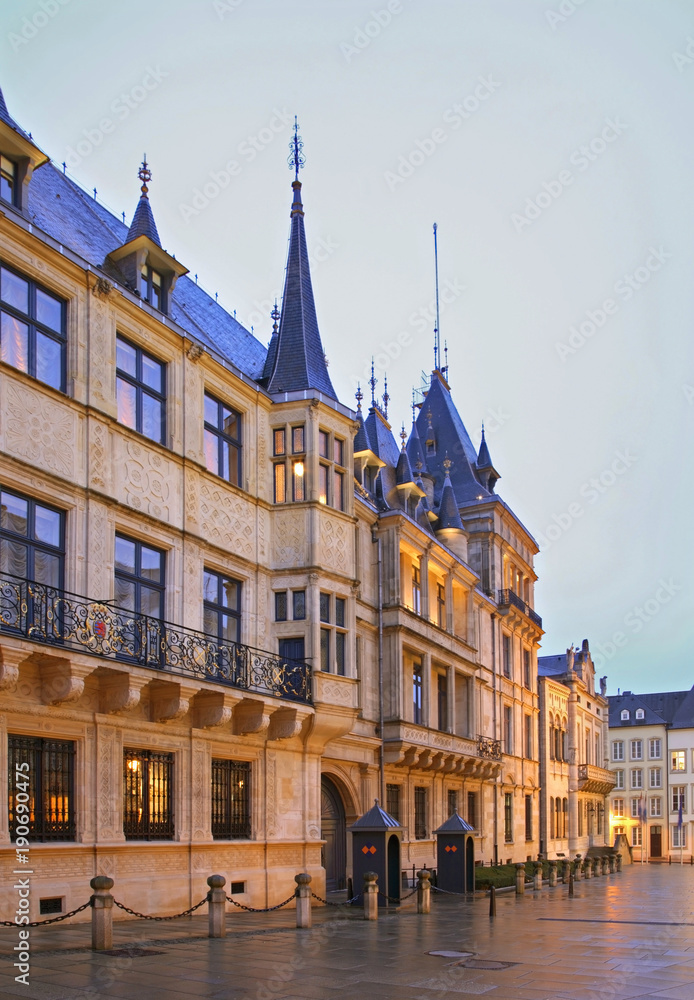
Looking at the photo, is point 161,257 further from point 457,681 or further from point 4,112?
point 457,681

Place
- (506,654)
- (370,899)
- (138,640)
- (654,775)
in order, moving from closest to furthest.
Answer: (138,640)
(370,899)
(506,654)
(654,775)

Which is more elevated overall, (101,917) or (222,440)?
(222,440)

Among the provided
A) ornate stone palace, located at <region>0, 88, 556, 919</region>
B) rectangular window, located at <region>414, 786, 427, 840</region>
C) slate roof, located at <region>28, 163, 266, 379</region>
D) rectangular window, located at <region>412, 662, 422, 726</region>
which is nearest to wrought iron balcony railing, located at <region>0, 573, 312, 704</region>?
ornate stone palace, located at <region>0, 88, 556, 919</region>

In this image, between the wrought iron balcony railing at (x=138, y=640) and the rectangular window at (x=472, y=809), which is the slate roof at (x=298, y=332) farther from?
the rectangular window at (x=472, y=809)

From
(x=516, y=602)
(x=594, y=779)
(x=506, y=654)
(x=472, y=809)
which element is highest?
(x=516, y=602)

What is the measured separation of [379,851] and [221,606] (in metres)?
6.34

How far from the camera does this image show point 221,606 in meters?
22.6

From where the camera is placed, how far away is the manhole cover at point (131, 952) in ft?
44.9

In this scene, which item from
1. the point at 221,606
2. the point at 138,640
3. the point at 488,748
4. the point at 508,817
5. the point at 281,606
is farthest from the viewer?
the point at 508,817

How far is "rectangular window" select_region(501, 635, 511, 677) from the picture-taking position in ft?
151

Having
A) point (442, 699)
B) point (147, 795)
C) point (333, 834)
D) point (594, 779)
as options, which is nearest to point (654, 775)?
point (594, 779)

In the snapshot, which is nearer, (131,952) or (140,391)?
(131,952)

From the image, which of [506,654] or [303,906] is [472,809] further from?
[303,906]

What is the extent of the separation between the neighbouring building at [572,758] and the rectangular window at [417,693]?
73.2ft
